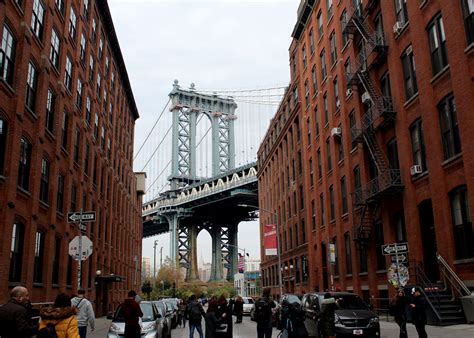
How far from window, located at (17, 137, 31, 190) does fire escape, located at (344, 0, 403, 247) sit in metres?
16.8

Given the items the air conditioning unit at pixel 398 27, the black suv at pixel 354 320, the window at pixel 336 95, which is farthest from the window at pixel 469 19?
the window at pixel 336 95

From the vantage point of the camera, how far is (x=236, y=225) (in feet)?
383

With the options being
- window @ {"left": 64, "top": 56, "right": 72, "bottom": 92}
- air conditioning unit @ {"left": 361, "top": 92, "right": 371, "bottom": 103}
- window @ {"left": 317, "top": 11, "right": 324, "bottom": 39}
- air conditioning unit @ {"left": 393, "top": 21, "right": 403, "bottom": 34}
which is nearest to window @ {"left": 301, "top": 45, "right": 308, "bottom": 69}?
window @ {"left": 317, "top": 11, "right": 324, "bottom": 39}

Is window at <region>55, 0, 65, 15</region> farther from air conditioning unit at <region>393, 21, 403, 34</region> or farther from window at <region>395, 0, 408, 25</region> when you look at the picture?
window at <region>395, 0, 408, 25</region>

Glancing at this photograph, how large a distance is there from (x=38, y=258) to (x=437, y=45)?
2072 cm

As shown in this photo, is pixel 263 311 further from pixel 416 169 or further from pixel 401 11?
pixel 401 11

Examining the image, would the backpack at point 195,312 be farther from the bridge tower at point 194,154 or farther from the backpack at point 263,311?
the bridge tower at point 194,154

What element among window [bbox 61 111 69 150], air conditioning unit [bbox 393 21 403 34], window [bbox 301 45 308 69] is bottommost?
window [bbox 61 111 69 150]

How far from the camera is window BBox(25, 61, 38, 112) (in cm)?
2244

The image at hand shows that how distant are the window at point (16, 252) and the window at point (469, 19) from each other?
1948 centimetres

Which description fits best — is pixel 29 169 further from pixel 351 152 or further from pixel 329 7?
pixel 329 7

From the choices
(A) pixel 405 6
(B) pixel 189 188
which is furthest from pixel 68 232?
(B) pixel 189 188

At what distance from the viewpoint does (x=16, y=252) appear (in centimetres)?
2097

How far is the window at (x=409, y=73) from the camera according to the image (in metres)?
23.6
